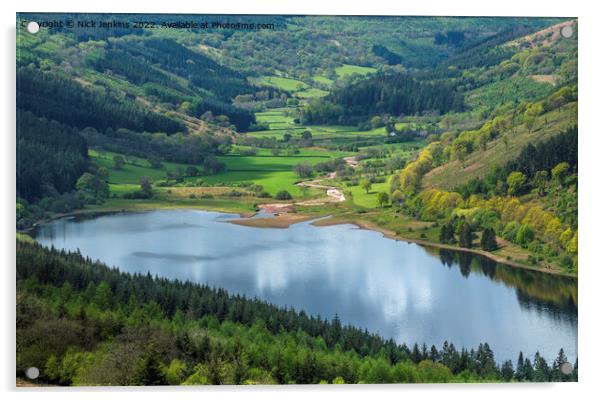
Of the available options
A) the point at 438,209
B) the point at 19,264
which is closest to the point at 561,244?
the point at 438,209

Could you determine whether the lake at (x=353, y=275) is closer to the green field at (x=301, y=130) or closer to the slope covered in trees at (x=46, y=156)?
the slope covered in trees at (x=46, y=156)

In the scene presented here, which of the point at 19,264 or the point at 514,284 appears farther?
the point at 514,284

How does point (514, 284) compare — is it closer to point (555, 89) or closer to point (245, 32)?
point (555, 89)

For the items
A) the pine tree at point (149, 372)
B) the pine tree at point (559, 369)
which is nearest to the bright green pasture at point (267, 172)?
the pine tree at point (149, 372)

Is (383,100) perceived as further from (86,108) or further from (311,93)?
(86,108)

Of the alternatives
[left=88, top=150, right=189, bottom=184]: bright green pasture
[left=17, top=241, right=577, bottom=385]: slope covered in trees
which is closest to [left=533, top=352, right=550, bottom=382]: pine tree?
[left=17, top=241, right=577, bottom=385]: slope covered in trees

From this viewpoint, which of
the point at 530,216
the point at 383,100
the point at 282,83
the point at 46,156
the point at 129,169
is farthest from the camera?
the point at 282,83

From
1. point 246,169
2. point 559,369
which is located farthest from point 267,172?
point 559,369
